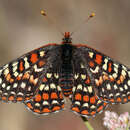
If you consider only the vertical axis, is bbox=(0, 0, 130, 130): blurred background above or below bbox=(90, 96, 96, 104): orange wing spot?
above

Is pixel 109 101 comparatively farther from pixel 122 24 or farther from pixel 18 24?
pixel 18 24

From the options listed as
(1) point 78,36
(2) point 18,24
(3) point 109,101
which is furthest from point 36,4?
(3) point 109,101

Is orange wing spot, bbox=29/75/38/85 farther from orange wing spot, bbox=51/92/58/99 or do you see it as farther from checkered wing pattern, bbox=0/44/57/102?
orange wing spot, bbox=51/92/58/99

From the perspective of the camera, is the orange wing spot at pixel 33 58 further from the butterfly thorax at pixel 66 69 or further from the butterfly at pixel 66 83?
the butterfly thorax at pixel 66 69

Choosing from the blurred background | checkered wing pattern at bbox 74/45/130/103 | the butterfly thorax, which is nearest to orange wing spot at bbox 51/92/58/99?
the butterfly thorax

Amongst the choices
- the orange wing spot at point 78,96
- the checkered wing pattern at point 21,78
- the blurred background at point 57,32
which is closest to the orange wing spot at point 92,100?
the orange wing spot at point 78,96

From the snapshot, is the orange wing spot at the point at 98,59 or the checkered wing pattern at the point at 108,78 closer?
the checkered wing pattern at the point at 108,78
